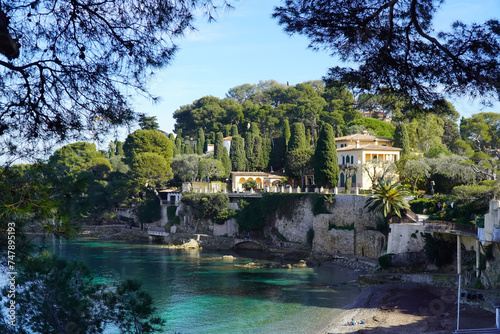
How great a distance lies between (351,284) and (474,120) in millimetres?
17268

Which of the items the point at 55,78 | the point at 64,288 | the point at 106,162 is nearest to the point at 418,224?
the point at 64,288

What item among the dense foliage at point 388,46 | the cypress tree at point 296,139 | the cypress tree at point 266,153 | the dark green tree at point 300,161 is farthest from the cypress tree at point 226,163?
the dense foliage at point 388,46

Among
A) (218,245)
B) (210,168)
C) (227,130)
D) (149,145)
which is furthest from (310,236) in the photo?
(227,130)

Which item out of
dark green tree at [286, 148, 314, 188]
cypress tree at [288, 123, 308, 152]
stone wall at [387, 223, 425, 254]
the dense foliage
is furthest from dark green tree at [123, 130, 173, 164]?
the dense foliage

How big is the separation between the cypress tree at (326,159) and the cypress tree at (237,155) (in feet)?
54.8

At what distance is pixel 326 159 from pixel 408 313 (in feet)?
62.1

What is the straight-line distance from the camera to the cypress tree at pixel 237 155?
53.8 metres

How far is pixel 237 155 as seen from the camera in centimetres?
5388

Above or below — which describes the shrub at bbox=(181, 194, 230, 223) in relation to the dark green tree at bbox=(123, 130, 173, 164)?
below

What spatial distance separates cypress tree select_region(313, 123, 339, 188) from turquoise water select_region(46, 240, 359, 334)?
7485 mm

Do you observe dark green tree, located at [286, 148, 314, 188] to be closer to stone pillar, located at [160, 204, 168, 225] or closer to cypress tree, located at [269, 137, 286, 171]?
cypress tree, located at [269, 137, 286, 171]

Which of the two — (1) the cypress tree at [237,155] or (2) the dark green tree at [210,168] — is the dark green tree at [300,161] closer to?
(2) the dark green tree at [210,168]

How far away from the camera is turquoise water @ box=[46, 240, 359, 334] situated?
20.4 metres

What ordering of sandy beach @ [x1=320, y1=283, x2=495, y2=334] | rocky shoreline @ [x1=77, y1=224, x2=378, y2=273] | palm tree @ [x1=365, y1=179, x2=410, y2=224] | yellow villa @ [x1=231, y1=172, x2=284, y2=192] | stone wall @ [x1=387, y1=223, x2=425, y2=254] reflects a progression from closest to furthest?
sandy beach @ [x1=320, y1=283, x2=495, y2=334], stone wall @ [x1=387, y1=223, x2=425, y2=254], palm tree @ [x1=365, y1=179, x2=410, y2=224], rocky shoreline @ [x1=77, y1=224, x2=378, y2=273], yellow villa @ [x1=231, y1=172, x2=284, y2=192]
